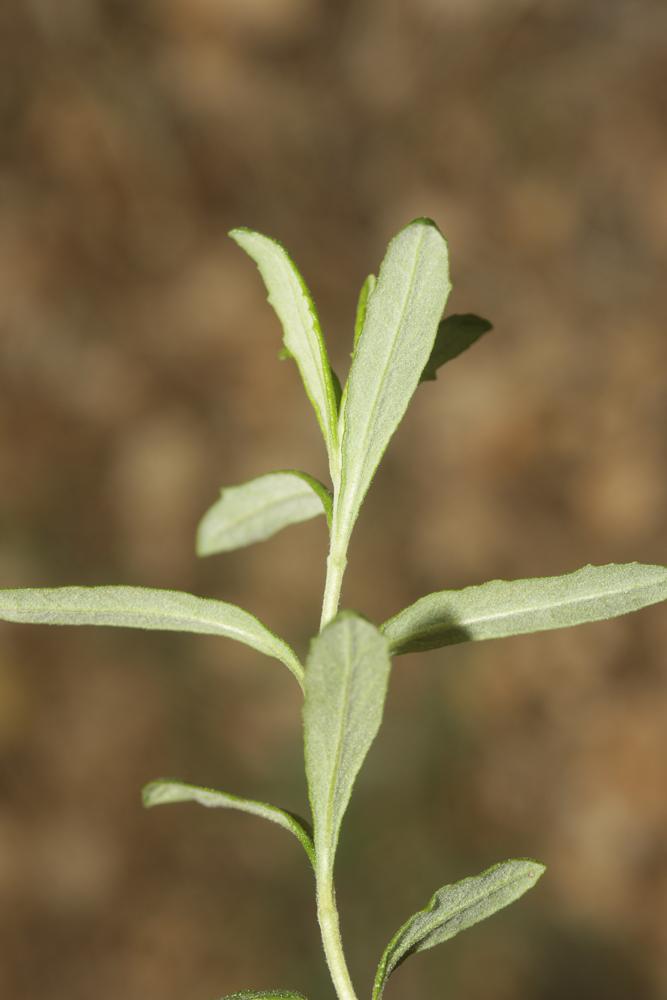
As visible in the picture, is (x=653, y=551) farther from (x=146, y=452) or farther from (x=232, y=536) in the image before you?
(x=232, y=536)

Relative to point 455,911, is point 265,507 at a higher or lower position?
higher

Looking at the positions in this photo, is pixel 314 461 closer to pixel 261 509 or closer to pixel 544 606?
pixel 261 509

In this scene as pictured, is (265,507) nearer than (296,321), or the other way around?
(296,321)

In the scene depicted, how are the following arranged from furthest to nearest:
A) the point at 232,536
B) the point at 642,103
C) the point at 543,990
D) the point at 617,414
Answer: the point at 642,103, the point at 617,414, the point at 543,990, the point at 232,536

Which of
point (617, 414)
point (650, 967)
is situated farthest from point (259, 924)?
point (617, 414)

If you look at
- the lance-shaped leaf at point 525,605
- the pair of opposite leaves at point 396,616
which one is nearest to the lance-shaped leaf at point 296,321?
the pair of opposite leaves at point 396,616

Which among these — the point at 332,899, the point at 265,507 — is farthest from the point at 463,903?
the point at 265,507
